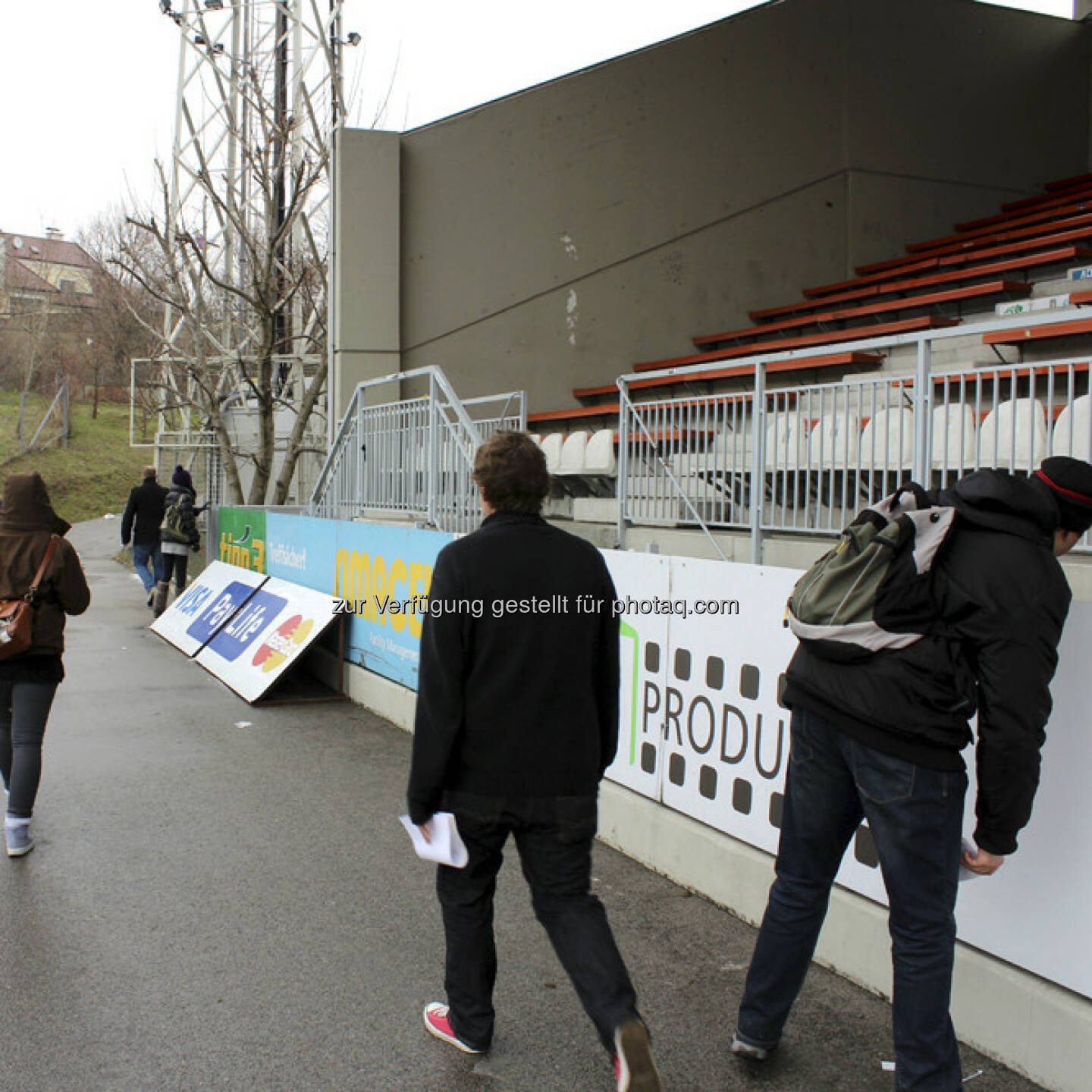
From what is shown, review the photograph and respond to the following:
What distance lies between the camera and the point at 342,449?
10195mm

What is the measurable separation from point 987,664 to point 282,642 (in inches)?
285

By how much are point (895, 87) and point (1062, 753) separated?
13.5 meters

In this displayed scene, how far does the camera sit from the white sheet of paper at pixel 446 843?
2941 mm

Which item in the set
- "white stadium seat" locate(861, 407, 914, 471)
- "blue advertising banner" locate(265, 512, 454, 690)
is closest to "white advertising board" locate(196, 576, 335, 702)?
"blue advertising banner" locate(265, 512, 454, 690)

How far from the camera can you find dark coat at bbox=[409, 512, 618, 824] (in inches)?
115

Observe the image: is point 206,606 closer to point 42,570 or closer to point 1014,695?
point 42,570

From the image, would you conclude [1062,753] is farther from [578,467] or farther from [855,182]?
[855,182]

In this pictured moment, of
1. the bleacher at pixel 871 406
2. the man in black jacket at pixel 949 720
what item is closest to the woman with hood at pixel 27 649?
the bleacher at pixel 871 406

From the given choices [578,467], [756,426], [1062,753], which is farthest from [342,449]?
[1062,753]

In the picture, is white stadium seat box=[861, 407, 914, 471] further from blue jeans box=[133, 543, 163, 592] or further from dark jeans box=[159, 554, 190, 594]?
blue jeans box=[133, 543, 163, 592]

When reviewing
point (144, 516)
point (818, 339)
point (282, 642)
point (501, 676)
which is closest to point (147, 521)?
point (144, 516)

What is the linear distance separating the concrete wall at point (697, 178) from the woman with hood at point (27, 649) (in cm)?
854

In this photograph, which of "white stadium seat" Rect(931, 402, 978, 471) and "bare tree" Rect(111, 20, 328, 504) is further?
"bare tree" Rect(111, 20, 328, 504)

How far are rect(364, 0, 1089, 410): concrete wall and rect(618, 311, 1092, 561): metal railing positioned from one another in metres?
6.88
